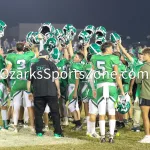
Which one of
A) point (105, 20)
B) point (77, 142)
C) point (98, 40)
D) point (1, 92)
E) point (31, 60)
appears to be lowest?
point (77, 142)

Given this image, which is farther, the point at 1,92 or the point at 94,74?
the point at 1,92

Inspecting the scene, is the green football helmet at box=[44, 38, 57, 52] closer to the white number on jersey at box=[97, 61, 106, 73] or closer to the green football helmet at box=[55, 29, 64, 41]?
the green football helmet at box=[55, 29, 64, 41]

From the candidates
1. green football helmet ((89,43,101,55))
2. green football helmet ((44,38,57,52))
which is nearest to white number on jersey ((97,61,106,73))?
green football helmet ((89,43,101,55))

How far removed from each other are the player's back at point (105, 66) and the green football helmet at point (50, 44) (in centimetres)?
154

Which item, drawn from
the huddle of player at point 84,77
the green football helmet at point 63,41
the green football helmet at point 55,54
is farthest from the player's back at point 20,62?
the green football helmet at point 63,41

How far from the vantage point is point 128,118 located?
10.4m

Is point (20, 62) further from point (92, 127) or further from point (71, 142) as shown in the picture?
point (71, 142)

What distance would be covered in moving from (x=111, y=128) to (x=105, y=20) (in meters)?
34.1

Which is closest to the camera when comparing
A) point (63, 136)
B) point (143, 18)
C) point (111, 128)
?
point (111, 128)

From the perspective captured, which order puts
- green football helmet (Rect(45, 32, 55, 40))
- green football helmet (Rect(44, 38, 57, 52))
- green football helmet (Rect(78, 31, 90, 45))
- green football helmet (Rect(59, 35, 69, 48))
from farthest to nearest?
green football helmet (Rect(59, 35, 69, 48)) → green football helmet (Rect(78, 31, 90, 45)) → green football helmet (Rect(45, 32, 55, 40)) → green football helmet (Rect(44, 38, 57, 52))

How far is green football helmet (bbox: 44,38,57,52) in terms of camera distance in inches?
343

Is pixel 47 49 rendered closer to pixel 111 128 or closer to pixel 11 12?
pixel 111 128

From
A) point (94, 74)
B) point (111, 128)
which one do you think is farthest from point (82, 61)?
point (111, 128)

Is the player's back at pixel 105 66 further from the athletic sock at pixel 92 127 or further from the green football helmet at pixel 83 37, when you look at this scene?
the green football helmet at pixel 83 37
